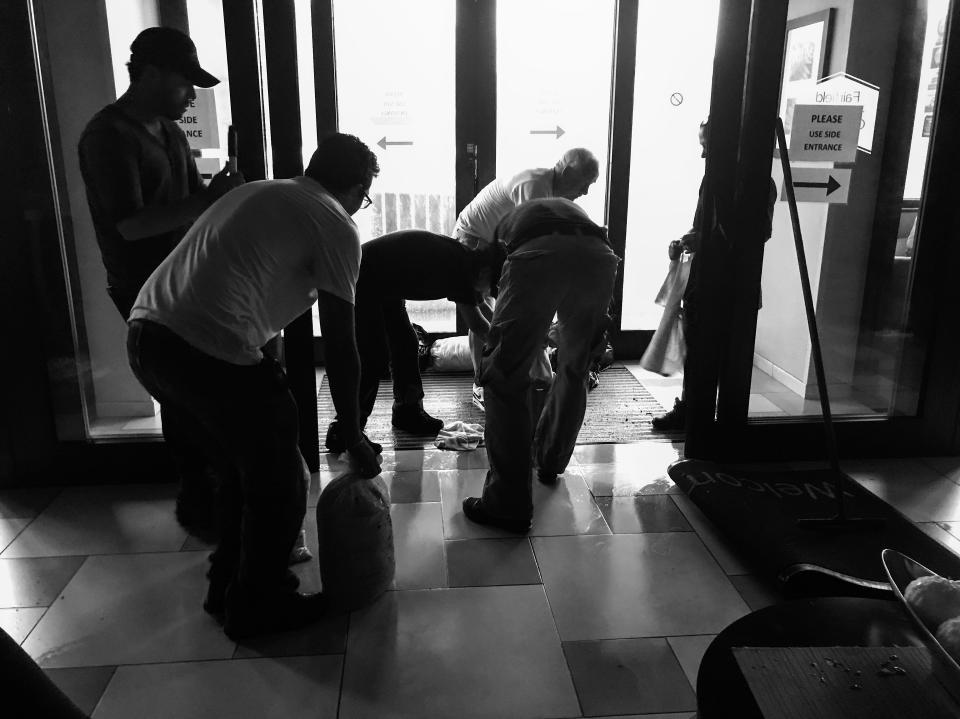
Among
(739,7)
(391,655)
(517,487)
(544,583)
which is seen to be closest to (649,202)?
(739,7)

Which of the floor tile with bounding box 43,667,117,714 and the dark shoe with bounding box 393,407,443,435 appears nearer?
the floor tile with bounding box 43,667,117,714

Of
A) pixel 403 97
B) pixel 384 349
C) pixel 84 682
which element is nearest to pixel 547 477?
pixel 384 349

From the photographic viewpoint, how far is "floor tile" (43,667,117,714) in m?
1.85

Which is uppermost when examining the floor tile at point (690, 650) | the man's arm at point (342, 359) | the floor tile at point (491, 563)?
the man's arm at point (342, 359)

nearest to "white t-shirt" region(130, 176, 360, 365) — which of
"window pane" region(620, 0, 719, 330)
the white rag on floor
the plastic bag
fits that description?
the white rag on floor

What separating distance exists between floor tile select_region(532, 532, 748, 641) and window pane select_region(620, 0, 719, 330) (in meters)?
2.53

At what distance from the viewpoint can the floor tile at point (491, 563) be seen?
238 centimetres

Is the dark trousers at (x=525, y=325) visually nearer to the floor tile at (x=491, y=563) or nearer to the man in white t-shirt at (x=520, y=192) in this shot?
the floor tile at (x=491, y=563)

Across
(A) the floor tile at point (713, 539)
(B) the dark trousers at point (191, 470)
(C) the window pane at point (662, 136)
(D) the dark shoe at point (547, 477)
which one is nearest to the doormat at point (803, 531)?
(A) the floor tile at point (713, 539)

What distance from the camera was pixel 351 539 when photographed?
2162 millimetres

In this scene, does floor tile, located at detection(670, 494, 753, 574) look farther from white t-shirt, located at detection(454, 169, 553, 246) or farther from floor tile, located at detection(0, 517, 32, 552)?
floor tile, located at detection(0, 517, 32, 552)

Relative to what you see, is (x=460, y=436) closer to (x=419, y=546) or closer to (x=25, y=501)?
(x=419, y=546)

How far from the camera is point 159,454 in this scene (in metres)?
3.02

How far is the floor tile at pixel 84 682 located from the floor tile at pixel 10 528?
2.68 feet
